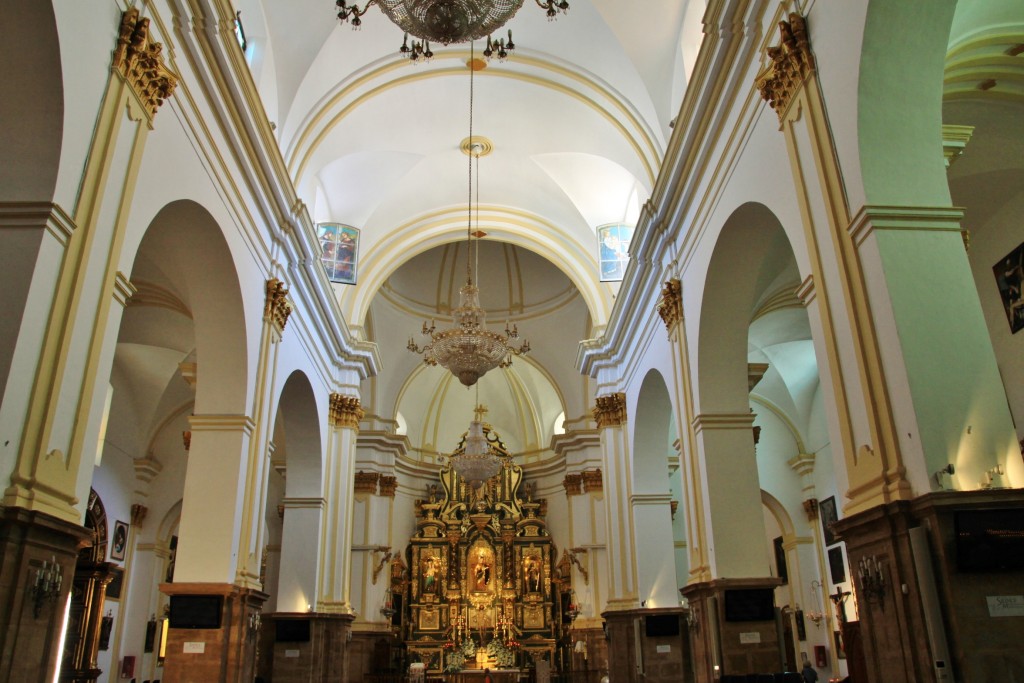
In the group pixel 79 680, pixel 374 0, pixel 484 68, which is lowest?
pixel 79 680

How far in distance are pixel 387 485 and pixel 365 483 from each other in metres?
0.81

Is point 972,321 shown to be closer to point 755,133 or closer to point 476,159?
point 755,133

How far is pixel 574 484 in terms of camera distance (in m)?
20.3

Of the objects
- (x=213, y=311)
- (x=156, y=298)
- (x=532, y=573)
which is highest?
(x=156, y=298)

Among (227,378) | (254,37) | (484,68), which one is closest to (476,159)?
(484,68)

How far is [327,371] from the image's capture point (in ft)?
49.1

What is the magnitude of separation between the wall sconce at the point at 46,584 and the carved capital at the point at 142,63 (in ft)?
11.3

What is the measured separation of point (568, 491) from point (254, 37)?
13.6 m

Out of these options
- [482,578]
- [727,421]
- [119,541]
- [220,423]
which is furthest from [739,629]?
[482,578]

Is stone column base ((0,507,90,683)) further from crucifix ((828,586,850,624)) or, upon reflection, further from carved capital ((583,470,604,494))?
carved capital ((583,470,604,494))

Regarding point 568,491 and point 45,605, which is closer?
point 45,605

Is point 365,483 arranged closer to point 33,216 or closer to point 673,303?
point 673,303

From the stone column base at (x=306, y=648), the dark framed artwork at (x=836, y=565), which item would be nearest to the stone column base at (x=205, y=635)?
the stone column base at (x=306, y=648)

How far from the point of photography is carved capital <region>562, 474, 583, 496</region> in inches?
797
